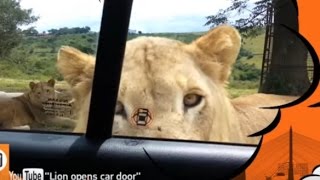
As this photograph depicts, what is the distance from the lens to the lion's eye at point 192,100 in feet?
9.14

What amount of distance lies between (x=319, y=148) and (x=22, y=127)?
1.11 metres

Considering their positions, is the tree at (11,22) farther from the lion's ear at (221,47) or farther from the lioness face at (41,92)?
the lion's ear at (221,47)

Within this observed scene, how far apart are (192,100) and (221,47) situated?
0.23 metres

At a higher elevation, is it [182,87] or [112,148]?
[182,87]

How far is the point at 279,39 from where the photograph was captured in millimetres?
2666

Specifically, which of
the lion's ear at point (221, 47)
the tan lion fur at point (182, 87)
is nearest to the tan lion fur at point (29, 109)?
the tan lion fur at point (182, 87)

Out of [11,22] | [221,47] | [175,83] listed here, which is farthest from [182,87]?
[11,22]
